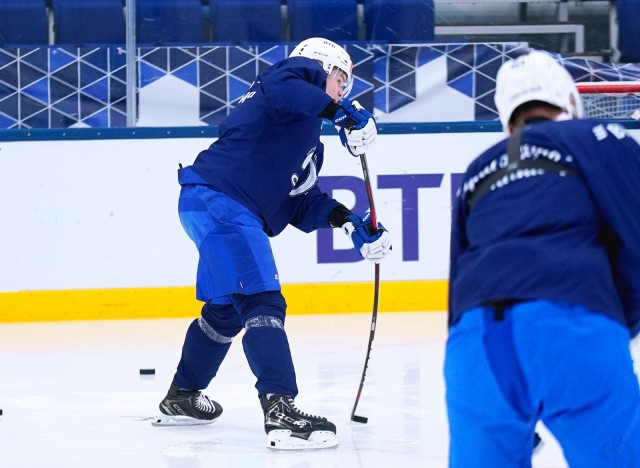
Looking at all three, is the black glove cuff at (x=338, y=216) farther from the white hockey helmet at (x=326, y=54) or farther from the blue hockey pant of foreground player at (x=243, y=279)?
the white hockey helmet at (x=326, y=54)

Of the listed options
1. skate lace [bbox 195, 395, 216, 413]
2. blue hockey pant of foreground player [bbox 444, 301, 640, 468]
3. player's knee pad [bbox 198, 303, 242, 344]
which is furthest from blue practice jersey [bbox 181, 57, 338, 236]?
blue hockey pant of foreground player [bbox 444, 301, 640, 468]

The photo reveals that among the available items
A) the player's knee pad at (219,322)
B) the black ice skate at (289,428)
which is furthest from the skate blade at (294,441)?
the player's knee pad at (219,322)

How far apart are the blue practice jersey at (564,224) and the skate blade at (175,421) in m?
2.27

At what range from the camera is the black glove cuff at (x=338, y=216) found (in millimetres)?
4074

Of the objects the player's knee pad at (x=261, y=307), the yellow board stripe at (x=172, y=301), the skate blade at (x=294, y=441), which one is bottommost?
the yellow board stripe at (x=172, y=301)

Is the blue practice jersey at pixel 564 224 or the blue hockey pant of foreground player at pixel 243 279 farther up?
the blue practice jersey at pixel 564 224

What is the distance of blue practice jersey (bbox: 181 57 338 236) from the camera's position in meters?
3.84

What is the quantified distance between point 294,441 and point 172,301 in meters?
3.17

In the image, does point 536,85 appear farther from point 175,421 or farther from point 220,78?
point 220,78

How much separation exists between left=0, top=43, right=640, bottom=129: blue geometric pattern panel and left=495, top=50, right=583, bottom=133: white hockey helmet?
4760 millimetres

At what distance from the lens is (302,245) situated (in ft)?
22.4

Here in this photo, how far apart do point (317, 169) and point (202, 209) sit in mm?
467

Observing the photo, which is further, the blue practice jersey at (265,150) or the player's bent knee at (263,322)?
the blue practice jersey at (265,150)

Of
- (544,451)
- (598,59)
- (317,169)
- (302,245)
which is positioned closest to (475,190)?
(544,451)
